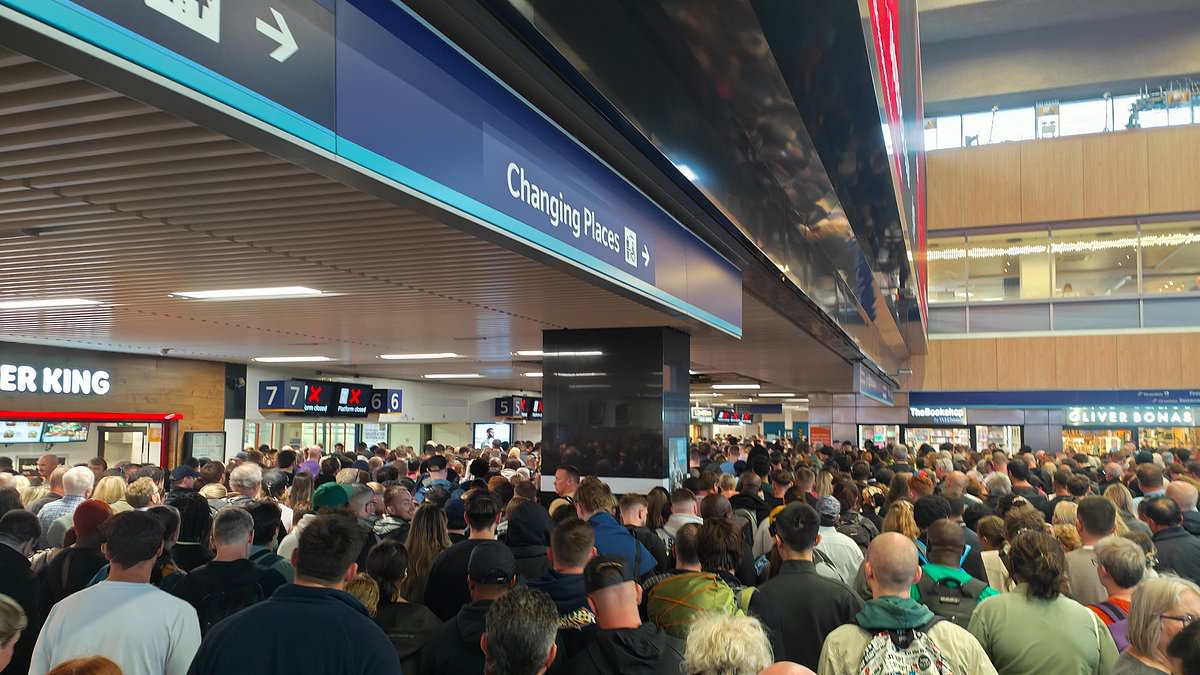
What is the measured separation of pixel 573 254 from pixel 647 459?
4.34 metres

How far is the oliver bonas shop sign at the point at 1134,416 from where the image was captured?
1923 centimetres

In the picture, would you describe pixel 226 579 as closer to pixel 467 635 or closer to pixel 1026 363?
pixel 467 635

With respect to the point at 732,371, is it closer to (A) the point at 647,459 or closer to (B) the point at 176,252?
(A) the point at 647,459

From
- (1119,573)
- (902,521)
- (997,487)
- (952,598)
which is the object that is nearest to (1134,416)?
(997,487)

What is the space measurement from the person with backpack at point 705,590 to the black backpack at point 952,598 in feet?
2.82

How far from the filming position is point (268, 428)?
15.4 meters

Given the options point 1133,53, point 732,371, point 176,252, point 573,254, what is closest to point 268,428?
point 732,371

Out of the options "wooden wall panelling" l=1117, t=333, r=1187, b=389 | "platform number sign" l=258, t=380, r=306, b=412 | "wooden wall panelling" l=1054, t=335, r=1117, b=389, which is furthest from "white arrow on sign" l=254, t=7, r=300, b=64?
"wooden wall panelling" l=1117, t=333, r=1187, b=389

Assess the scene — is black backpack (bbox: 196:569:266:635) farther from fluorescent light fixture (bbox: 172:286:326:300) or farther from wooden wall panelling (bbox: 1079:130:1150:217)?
wooden wall panelling (bbox: 1079:130:1150:217)

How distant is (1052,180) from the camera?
22.1 meters

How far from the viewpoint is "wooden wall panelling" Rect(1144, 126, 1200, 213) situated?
20.9m

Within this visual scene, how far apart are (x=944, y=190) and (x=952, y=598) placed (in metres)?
21.5

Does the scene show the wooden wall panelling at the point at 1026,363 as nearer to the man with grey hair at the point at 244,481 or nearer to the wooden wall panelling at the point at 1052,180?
the wooden wall panelling at the point at 1052,180

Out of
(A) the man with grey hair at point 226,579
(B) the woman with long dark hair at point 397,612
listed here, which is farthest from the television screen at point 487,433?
(B) the woman with long dark hair at point 397,612
